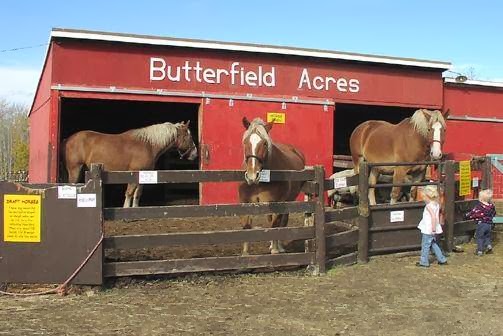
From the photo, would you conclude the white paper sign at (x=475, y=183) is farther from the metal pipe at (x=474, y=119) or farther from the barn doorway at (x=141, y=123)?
the barn doorway at (x=141, y=123)

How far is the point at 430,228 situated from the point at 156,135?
6681 mm

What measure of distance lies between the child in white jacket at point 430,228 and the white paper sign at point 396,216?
316 mm

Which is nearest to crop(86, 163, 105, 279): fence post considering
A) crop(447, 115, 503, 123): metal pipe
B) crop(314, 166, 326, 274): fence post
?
crop(314, 166, 326, 274): fence post

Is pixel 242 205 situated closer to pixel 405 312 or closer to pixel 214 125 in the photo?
pixel 405 312

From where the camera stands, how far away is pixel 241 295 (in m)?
6.23

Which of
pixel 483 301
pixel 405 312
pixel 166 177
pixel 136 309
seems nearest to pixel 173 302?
pixel 136 309

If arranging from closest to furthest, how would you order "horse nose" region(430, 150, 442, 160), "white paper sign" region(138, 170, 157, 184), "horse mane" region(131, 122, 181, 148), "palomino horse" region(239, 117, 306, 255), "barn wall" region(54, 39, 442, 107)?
"white paper sign" region(138, 170, 157, 184) < "palomino horse" region(239, 117, 306, 255) < "horse nose" region(430, 150, 442, 160) < "barn wall" region(54, 39, 442, 107) < "horse mane" region(131, 122, 181, 148)

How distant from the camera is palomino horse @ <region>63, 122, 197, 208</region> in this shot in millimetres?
12352

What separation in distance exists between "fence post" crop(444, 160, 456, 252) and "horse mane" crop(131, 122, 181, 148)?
6179 millimetres

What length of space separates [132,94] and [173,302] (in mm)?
7086

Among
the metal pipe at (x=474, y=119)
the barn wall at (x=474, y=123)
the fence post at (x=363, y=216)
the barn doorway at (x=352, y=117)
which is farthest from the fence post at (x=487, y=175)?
the barn doorway at (x=352, y=117)

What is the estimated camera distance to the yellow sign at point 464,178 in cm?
963

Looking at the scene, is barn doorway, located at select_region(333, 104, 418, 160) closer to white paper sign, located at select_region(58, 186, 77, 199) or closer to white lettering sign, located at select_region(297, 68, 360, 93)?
white lettering sign, located at select_region(297, 68, 360, 93)

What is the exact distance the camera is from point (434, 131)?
10.0 meters
